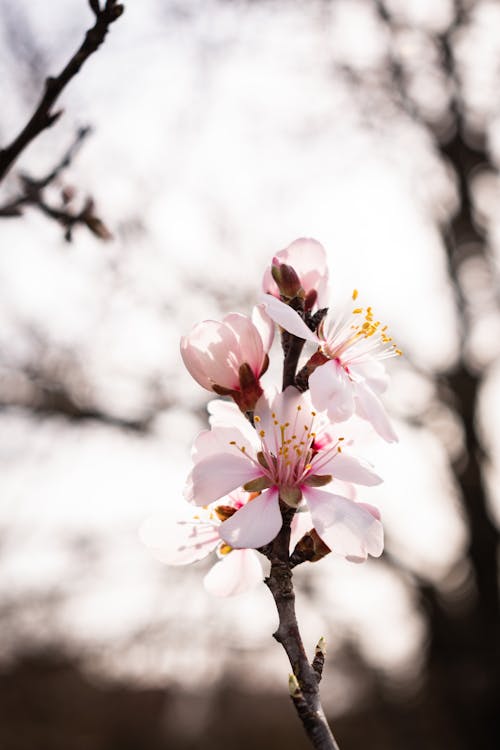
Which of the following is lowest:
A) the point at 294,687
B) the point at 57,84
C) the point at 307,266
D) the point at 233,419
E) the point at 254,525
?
the point at 294,687

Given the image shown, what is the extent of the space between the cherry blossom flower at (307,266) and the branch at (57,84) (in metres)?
0.23

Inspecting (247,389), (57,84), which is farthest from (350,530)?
(57,84)

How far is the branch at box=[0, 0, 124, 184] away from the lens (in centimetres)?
62

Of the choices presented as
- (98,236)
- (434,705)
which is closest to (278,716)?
(434,705)

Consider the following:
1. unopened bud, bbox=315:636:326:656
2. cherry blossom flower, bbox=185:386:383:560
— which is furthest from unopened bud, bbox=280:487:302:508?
unopened bud, bbox=315:636:326:656

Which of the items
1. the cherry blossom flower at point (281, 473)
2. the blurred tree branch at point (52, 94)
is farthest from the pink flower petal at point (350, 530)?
the blurred tree branch at point (52, 94)

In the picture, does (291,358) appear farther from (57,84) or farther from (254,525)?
(57,84)

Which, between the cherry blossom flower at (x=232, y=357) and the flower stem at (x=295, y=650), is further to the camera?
the cherry blossom flower at (x=232, y=357)

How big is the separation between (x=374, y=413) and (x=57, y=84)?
39cm

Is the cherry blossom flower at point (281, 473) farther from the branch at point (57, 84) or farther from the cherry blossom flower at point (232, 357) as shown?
the branch at point (57, 84)

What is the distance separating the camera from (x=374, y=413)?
1.90 feet

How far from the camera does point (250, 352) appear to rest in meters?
0.62

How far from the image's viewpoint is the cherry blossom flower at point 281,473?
551mm

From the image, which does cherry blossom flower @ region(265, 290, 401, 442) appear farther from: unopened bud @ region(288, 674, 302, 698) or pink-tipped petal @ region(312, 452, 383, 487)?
unopened bud @ region(288, 674, 302, 698)
